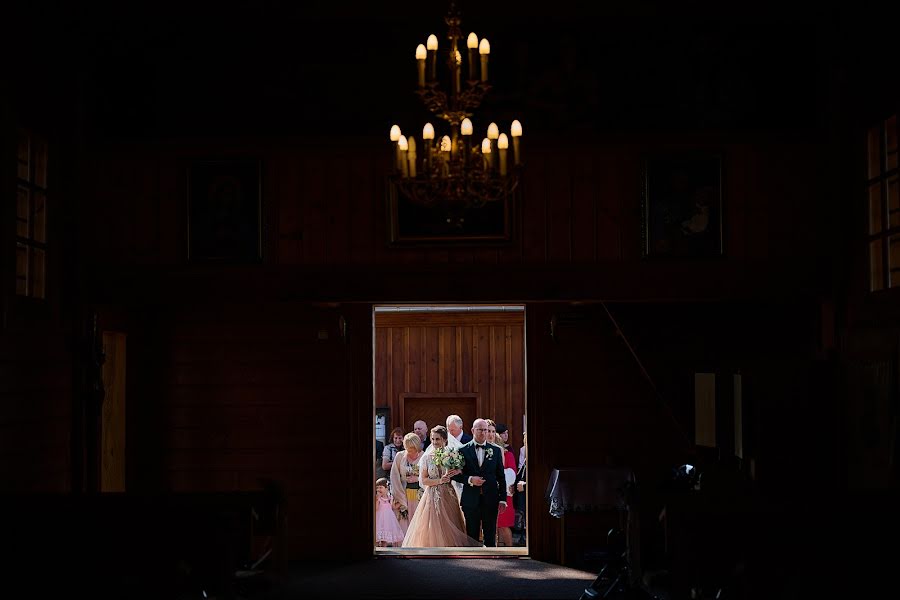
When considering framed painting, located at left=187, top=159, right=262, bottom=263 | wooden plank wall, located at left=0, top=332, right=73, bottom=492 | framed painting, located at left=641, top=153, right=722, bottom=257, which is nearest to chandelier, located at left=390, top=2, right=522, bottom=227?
framed painting, located at left=641, top=153, right=722, bottom=257

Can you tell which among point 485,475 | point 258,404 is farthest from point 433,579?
point 258,404

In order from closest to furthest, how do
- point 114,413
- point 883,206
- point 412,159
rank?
point 412,159, point 883,206, point 114,413

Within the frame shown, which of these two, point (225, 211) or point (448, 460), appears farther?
point (448, 460)

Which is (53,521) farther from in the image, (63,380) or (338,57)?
(338,57)

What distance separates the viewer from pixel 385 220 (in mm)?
8195

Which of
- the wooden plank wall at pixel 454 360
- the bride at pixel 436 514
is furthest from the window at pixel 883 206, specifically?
the wooden plank wall at pixel 454 360

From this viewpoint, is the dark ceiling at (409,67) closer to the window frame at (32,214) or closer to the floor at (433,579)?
the window frame at (32,214)

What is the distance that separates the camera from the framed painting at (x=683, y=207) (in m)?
8.05

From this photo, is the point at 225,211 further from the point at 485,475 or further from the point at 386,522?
the point at 386,522

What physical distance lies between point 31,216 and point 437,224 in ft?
10.7

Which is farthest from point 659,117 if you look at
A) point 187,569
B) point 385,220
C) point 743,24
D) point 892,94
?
point 187,569

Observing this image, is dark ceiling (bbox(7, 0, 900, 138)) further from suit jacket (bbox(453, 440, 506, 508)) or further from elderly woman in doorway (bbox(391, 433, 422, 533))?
elderly woman in doorway (bbox(391, 433, 422, 533))

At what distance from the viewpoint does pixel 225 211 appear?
8180 mm

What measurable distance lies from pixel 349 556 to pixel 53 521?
4142 millimetres
